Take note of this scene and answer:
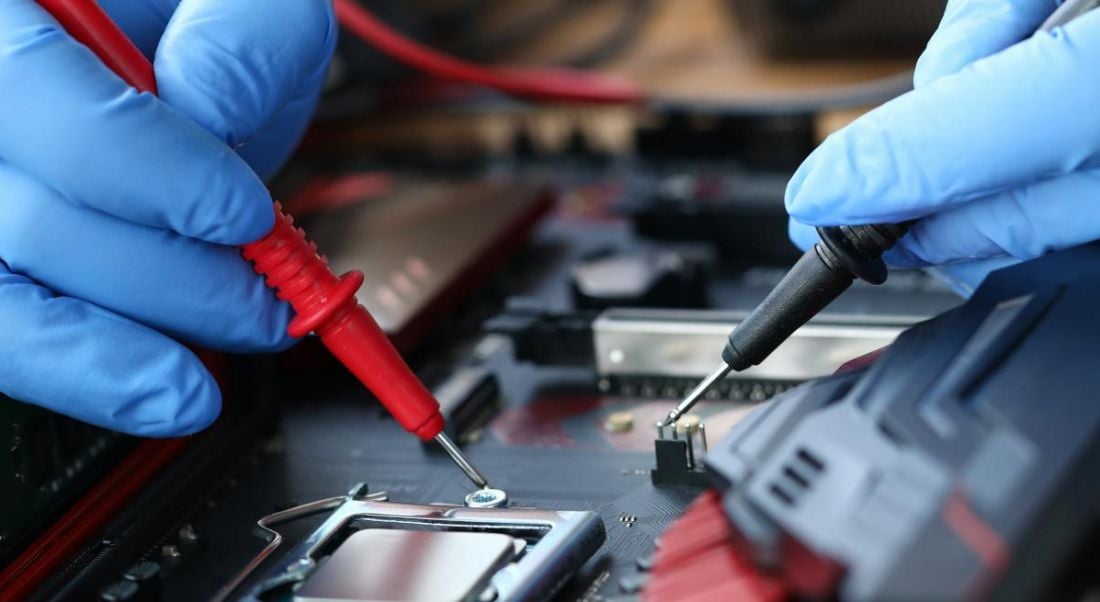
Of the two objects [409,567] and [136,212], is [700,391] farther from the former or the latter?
[136,212]

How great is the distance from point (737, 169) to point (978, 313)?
0.74 m

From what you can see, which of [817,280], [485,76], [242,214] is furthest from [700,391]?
[485,76]

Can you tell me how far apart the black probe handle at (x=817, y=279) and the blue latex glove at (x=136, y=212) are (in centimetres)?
35

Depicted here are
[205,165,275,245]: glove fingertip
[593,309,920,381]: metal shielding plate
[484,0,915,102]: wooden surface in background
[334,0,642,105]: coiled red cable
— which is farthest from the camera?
[484,0,915,102]: wooden surface in background

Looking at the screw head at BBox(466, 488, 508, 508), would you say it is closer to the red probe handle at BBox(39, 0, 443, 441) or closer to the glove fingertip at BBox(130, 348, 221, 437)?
the red probe handle at BBox(39, 0, 443, 441)

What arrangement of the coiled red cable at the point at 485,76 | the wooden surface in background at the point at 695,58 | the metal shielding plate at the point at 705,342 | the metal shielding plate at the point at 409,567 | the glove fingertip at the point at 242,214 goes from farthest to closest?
the wooden surface in background at the point at 695,58 < the coiled red cable at the point at 485,76 < the metal shielding plate at the point at 705,342 < the glove fingertip at the point at 242,214 < the metal shielding plate at the point at 409,567

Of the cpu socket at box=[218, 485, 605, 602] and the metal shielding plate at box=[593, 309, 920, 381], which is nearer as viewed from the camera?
the cpu socket at box=[218, 485, 605, 602]

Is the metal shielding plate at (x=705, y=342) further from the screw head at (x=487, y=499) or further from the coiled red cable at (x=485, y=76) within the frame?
the coiled red cable at (x=485, y=76)

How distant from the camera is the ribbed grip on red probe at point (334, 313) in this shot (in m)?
0.86

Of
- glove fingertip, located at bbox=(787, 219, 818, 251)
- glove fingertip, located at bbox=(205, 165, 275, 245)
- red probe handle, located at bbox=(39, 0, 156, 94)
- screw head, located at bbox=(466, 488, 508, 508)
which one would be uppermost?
red probe handle, located at bbox=(39, 0, 156, 94)

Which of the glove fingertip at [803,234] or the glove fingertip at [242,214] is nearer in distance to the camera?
the glove fingertip at [242,214]

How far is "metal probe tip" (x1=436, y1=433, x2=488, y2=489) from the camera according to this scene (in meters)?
0.90

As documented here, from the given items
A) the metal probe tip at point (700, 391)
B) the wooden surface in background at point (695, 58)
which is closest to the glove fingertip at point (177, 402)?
the metal probe tip at point (700, 391)

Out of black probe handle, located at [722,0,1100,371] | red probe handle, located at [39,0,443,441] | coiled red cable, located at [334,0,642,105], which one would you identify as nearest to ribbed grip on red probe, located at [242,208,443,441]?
red probe handle, located at [39,0,443,441]
